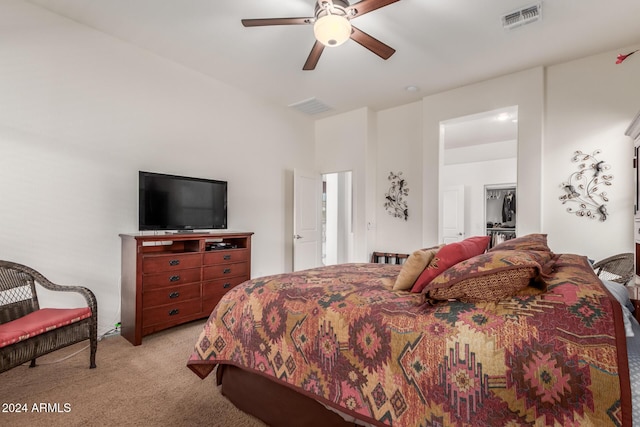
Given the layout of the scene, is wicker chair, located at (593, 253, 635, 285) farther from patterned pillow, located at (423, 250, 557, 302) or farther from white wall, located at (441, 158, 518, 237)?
white wall, located at (441, 158, 518, 237)

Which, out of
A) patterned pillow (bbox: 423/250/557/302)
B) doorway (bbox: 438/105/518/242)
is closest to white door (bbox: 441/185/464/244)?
doorway (bbox: 438/105/518/242)

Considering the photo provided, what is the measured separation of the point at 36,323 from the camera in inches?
81.3

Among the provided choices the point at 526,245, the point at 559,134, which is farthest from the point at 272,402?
the point at 559,134

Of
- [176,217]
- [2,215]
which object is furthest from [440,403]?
[2,215]

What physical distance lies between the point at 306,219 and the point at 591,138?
3770mm

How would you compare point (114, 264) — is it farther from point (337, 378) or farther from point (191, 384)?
point (337, 378)

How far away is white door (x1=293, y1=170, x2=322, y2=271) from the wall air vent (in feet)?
3.36

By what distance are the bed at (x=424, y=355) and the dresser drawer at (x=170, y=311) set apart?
1385 mm

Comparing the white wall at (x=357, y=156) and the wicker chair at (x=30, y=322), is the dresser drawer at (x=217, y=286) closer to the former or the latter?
the wicker chair at (x=30, y=322)

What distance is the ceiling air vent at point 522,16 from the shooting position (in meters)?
2.66

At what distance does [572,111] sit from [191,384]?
184 inches

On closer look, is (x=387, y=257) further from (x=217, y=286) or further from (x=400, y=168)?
(x=217, y=286)

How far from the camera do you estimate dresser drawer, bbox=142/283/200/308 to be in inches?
117

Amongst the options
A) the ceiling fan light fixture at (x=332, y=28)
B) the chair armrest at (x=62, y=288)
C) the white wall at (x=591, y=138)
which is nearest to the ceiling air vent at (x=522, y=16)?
the white wall at (x=591, y=138)
